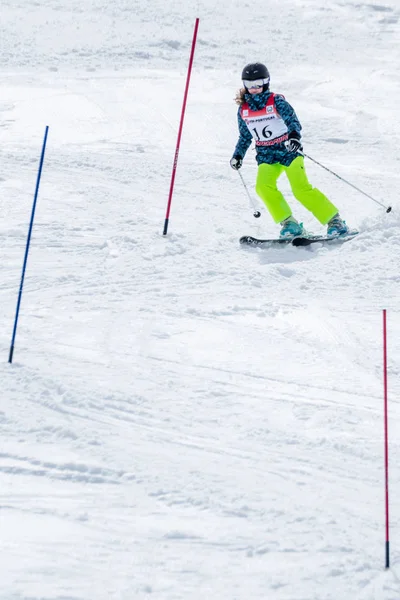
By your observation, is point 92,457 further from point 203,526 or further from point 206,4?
point 206,4

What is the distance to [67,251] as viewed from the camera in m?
8.20

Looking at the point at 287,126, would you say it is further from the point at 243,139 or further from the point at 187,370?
the point at 187,370

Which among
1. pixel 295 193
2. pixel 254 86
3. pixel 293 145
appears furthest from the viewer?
→ pixel 295 193

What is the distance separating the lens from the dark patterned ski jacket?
8.30 metres

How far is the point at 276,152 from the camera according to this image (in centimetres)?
855

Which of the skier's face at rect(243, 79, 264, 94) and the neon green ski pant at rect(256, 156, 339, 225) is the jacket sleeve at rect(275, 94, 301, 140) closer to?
the skier's face at rect(243, 79, 264, 94)

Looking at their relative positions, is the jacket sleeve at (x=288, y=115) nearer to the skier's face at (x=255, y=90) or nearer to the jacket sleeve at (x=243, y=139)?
the skier's face at (x=255, y=90)

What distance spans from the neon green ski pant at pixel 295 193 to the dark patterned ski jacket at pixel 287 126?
65 mm

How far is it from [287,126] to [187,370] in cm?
329

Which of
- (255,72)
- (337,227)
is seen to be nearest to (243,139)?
(255,72)

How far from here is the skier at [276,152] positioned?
8.31 m

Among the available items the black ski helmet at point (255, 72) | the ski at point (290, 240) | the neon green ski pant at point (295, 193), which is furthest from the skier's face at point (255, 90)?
the ski at point (290, 240)

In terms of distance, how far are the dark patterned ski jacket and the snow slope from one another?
762 mm

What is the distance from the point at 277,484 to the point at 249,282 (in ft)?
9.26
